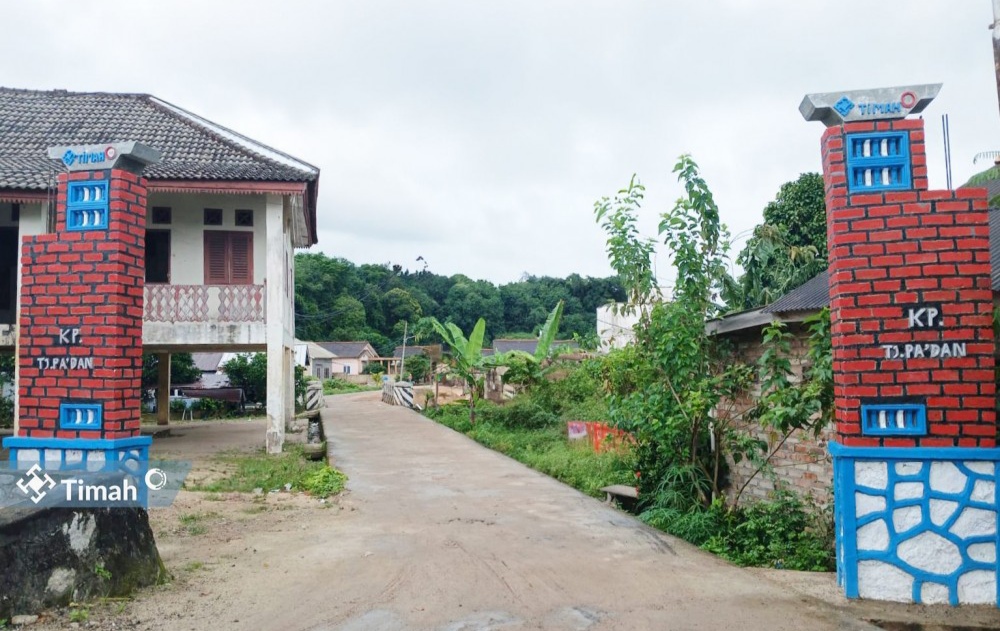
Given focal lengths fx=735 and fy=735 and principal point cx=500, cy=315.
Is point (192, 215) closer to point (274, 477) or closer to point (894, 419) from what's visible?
point (274, 477)

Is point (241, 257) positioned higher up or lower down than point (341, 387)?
higher up

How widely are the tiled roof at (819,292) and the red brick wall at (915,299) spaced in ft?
2.95

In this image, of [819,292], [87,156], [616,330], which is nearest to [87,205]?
[87,156]

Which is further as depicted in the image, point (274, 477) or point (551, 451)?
point (551, 451)

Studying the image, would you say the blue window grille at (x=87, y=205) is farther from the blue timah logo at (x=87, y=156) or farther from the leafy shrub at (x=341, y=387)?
the leafy shrub at (x=341, y=387)

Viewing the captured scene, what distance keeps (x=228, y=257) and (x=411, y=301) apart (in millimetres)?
51427

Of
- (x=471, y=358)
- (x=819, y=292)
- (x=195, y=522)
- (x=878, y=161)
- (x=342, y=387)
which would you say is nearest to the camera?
(x=878, y=161)

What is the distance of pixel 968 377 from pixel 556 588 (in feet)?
9.87

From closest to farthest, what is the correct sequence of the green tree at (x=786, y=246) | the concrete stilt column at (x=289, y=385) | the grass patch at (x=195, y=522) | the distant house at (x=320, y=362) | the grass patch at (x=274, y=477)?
1. the grass patch at (x=195, y=522)
2. the grass patch at (x=274, y=477)
3. the green tree at (x=786, y=246)
4. the concrete stilt column at (x=289, y=385)
5. the distant house at (x=320, y=362)

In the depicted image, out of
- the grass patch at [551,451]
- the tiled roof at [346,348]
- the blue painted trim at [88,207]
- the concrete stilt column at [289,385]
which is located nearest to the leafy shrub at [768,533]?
the grass patch at [551,451]

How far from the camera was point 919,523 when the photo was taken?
14.9 feet

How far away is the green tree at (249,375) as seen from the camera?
27641mm

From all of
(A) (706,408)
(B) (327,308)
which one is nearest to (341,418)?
(A) (706,408)

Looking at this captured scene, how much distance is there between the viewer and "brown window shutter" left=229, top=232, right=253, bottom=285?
1427 cm
